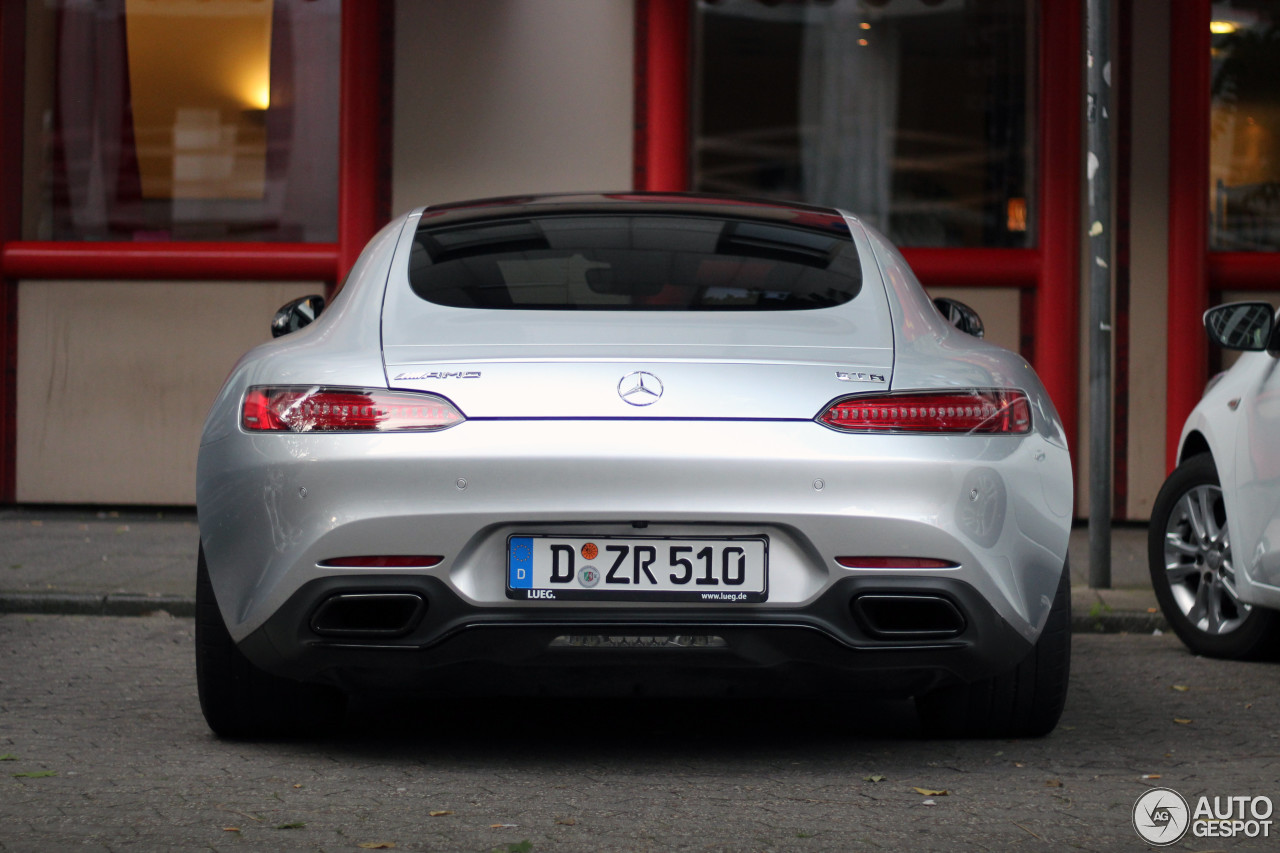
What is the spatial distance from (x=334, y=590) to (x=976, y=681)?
164 centimetres

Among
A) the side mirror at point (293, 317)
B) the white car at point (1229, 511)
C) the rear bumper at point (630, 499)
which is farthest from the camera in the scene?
the white car at point (1229, 511)

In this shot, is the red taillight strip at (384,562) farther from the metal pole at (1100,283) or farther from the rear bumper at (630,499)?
the metal pole at (1100,283)

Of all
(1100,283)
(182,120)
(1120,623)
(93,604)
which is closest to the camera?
(1120,623)

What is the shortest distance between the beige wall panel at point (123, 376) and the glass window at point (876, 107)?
109 inches

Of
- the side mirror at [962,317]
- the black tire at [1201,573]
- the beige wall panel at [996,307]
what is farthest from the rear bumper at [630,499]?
the beige wall panel at [996,307]

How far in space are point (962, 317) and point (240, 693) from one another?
2398 millimetres

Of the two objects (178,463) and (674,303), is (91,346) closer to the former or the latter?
(178,463)

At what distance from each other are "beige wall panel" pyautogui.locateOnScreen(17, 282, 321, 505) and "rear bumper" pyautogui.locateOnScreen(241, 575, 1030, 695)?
6.11m

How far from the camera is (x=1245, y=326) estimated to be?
5.62 metres

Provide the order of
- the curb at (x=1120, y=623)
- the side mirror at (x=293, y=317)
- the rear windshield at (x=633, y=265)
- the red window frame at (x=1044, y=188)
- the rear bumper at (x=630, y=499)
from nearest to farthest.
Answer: the rear bumper at (x=630, y=499)
the rear windshield at (x=633, y=265)
the side mirror at (x=293, y=317)
the curb at (x=1120, y=623)
the red window frame at (x=1044, y=188)

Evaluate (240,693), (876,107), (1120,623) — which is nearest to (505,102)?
(876,107)

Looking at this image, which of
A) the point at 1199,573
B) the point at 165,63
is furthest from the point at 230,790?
the point at 165,63

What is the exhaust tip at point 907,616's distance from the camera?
150 inches

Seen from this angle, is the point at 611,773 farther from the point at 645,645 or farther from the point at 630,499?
the point at 630,499
